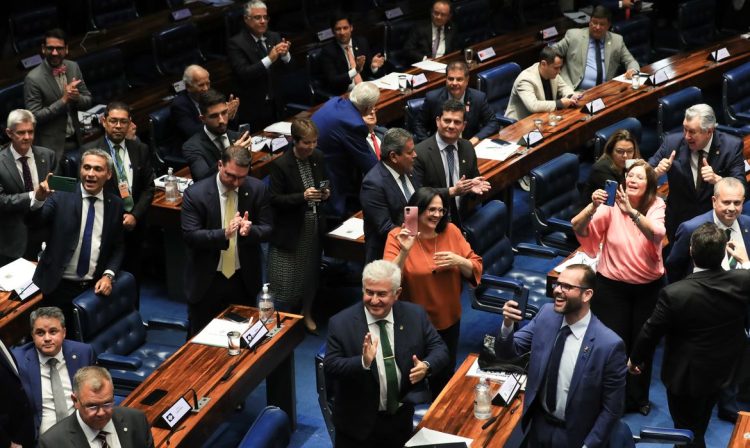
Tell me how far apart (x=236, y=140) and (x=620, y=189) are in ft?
9.13

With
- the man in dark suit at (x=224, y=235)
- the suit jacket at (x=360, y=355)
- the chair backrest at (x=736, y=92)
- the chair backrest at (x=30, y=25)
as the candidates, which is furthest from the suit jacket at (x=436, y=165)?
the chair backrest at (x=30, y=25)

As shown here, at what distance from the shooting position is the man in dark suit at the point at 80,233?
699 cm

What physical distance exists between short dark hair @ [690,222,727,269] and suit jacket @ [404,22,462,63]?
585 cm

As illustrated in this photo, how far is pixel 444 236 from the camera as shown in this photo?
258 inches

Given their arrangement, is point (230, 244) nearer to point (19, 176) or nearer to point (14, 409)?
point (19, 176)

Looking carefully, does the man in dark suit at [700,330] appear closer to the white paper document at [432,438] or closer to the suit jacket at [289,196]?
the white paper document at [432,438]

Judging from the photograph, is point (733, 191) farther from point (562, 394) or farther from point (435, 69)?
point (435, 69)

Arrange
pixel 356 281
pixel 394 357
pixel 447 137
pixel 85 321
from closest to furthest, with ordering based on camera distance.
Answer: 1. pixel 394 357
2. pixel 85 321
3. pixel 447 137
4. pixel 356 281

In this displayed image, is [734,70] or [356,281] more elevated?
[734,70]

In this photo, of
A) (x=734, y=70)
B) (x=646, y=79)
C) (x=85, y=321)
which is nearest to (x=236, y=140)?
(x=85, y=321)

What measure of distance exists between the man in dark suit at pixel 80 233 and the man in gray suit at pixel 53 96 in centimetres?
168

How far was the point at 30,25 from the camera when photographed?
11156 mm

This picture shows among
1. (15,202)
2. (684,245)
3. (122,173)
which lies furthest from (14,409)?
(684,245)

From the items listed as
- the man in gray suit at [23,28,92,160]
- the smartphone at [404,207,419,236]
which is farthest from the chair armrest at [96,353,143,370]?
the man in gray suit at [23,28,92,160]
